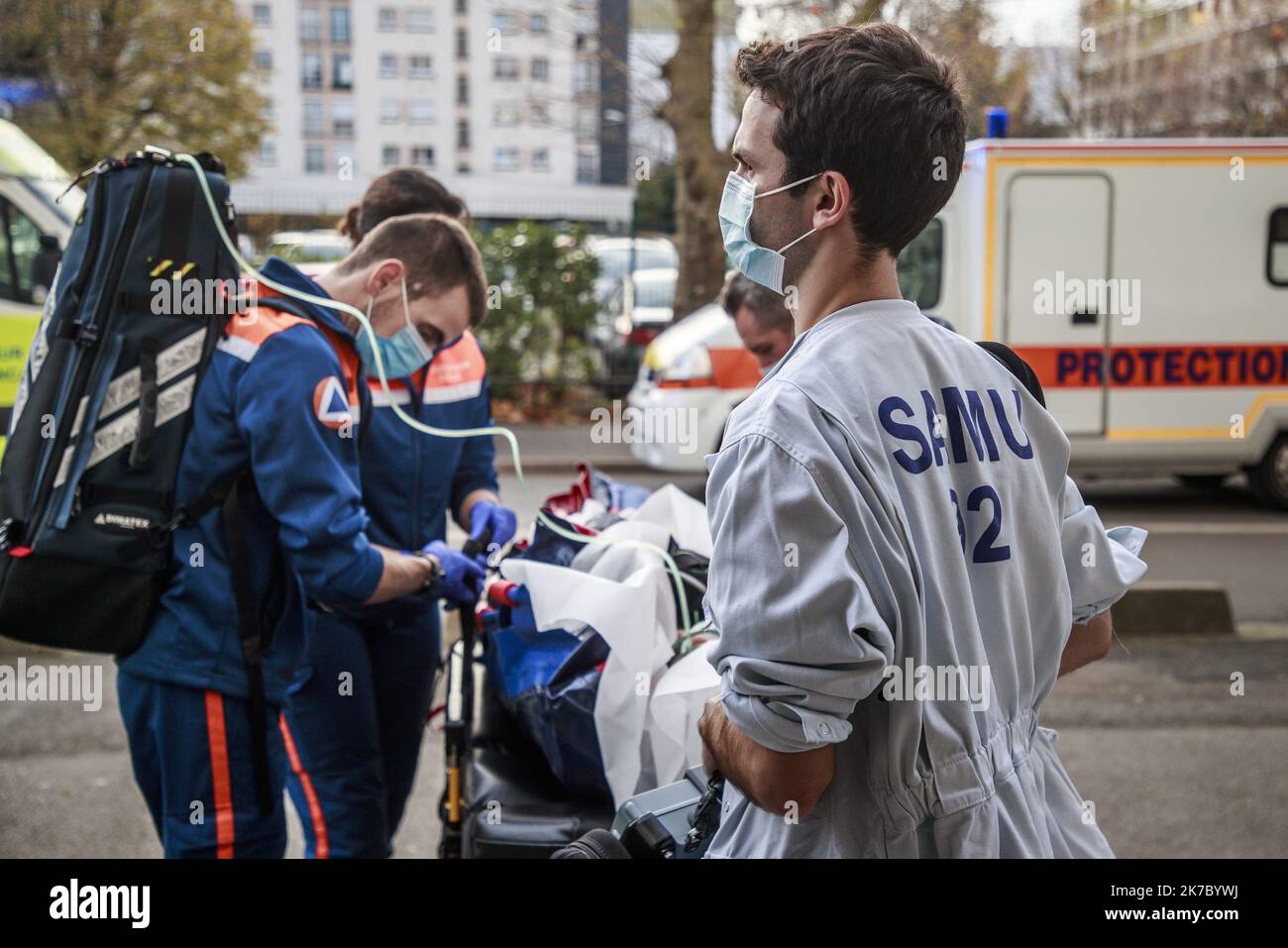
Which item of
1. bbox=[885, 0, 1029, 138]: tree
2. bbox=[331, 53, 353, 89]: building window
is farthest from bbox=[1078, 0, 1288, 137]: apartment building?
bbox=[331, 53, 353, 89]: building window

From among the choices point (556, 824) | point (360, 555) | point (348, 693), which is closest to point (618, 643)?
point (556, 824)

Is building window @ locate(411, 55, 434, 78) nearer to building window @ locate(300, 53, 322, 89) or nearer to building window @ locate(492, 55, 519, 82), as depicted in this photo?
building window @ locate(492, 55, 519, 82)

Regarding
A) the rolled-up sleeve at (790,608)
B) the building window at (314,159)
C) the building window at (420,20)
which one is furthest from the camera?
the building window at (314,159)

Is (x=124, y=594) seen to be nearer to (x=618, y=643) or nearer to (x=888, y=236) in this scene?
(x=618, y=643)

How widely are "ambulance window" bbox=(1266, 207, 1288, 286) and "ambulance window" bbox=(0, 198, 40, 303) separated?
30.1 ft

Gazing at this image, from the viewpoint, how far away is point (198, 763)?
246 cm

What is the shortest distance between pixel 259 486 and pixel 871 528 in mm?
1389

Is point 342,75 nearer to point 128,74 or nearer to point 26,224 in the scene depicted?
point 128,74

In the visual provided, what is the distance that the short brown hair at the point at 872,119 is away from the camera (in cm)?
153

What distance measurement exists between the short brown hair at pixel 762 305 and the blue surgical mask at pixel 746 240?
1.61 meters

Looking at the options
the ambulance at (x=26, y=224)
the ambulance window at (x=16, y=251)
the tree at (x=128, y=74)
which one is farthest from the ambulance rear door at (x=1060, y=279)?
the tree at (x=128, y=74)

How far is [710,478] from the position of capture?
1.54 metres

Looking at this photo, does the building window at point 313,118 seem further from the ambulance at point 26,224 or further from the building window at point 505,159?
the ambulance at point 26,224
